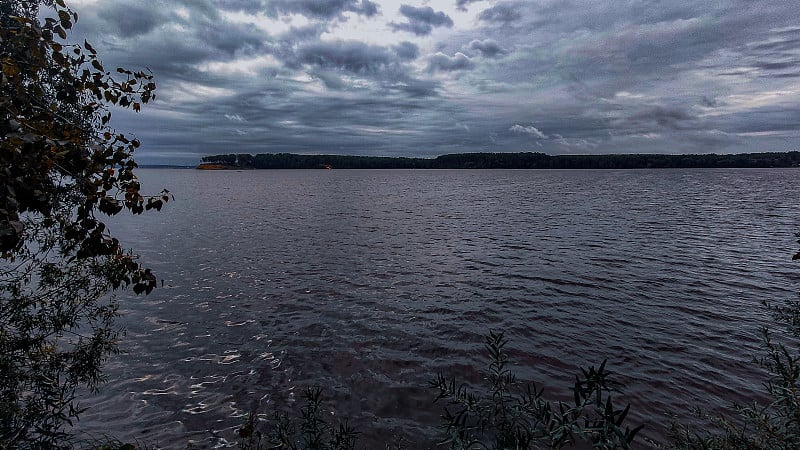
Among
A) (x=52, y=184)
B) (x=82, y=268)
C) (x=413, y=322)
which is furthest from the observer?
(x=413, y=322)

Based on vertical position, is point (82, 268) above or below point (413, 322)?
above

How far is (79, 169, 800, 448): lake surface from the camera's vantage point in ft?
35.2

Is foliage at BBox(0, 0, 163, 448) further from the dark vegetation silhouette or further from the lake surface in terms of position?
the lake surface

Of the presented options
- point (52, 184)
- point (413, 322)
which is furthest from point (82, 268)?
point (413, 322)

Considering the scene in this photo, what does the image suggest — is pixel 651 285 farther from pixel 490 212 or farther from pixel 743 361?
pixel 490 212

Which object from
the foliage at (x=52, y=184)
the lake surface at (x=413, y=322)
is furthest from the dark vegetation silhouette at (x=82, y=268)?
the lake surface at (x=413, y=322)

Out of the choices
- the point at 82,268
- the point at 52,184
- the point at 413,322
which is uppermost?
the point at 52,184

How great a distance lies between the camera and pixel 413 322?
16.0m

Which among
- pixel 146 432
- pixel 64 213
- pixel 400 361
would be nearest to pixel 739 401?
pixel 400 361

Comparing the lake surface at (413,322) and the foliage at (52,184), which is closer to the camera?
the foliage at (52,184)

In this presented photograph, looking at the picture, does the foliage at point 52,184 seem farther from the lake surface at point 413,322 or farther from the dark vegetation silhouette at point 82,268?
the lake surface at point 413,322

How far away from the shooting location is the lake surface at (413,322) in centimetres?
1073

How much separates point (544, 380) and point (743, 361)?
7138 millimetres

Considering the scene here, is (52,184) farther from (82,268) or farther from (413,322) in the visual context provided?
(413,322)
